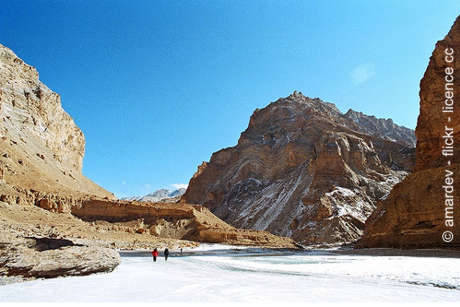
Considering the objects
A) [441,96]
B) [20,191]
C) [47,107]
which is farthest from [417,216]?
[47,107]

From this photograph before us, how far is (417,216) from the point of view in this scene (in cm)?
2784

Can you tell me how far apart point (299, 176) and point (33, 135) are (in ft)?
179

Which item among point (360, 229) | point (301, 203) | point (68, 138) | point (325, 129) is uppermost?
point (325, 129)

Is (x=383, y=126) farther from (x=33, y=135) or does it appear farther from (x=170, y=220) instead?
(x=33, y=135)

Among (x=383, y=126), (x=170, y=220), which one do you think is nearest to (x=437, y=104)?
(x=170, y=220)

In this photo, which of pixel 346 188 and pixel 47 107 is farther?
pixel 346 188

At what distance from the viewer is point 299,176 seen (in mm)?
Result: 78750

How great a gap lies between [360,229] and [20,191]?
168 ft

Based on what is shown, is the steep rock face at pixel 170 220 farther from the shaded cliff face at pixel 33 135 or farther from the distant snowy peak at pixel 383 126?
the distant snowy peak at pixel 383 126

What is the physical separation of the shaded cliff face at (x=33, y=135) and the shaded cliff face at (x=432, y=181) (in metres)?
34.1

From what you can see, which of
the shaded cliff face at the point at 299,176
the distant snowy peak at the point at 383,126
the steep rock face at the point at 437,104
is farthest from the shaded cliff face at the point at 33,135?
the distant snowy peak at the point at 383,126

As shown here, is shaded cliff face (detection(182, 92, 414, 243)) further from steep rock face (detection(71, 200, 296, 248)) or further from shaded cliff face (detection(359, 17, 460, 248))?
shaded cliff face (detection(359, 17, 460, 248))

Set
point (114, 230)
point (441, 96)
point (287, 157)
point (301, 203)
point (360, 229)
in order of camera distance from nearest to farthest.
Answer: point (441, 96)
point (114, 230)
point (360, 229)
point (301, 203)
point (287, 157)

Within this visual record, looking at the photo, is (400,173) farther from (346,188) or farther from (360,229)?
(360,229)
